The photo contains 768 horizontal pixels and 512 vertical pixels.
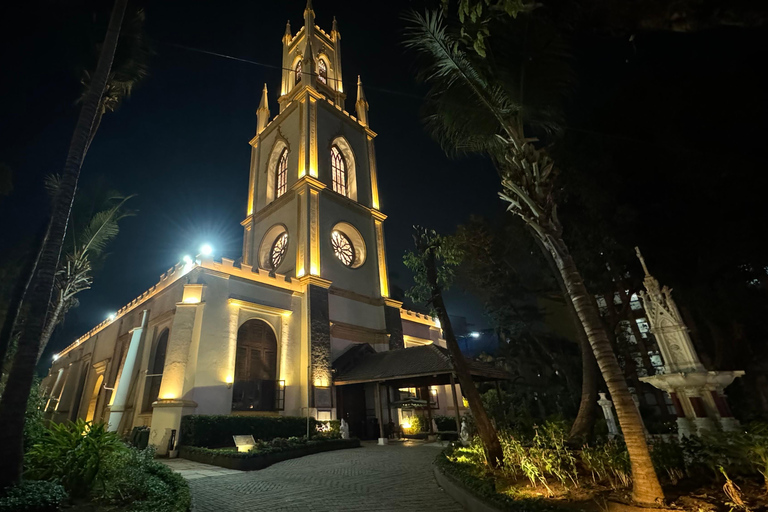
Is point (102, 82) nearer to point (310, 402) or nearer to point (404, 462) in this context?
point (404, 462)

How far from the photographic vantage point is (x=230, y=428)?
14414 millimetres

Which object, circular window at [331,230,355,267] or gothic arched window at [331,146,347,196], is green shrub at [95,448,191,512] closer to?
circular window at [331,230,355,267]

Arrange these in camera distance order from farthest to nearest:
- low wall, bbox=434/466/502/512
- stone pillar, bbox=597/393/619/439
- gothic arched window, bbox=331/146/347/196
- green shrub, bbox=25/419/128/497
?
gothic arched window, bbox=331/146/347/196 < stone pillar, bbox=597/393/619/439 < green shrub, bbox=25/419/128/497 < low wall, bbox=434/466/502/512

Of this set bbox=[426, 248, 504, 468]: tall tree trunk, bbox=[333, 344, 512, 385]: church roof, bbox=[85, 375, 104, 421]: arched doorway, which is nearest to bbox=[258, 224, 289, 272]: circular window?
bbox=[333, 344, 512, 385]: church roof

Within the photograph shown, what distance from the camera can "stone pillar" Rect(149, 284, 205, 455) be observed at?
14062 mm

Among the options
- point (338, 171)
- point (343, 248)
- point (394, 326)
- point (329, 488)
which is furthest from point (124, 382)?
point (338, 171)

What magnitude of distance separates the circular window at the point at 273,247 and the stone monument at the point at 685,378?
20.1m

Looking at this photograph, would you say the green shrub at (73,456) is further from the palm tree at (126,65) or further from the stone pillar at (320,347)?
the stone pillar at (320,347)

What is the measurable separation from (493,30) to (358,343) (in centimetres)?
1794

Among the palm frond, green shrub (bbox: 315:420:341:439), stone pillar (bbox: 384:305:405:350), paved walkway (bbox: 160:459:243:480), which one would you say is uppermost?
the palm frond

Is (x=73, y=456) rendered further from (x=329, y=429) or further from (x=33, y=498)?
(x=329, y=429)

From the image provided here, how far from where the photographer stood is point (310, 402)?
679 inches

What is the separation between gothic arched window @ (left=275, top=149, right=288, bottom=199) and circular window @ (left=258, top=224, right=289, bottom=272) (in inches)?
136

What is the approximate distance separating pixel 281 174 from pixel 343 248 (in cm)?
824
